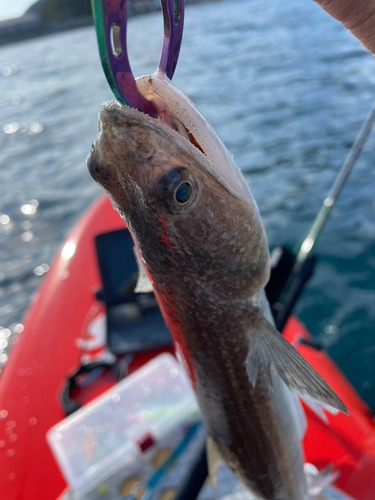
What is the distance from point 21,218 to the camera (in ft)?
32.5

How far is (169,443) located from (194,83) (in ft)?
49.7

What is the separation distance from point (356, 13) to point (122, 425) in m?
2.77

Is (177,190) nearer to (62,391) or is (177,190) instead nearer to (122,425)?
(122,425)

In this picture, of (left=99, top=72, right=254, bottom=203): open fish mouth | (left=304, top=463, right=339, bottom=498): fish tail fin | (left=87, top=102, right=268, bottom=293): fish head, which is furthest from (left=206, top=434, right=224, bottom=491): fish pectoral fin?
(left=99, top=72, right=254, bottom=203): open fish mouth

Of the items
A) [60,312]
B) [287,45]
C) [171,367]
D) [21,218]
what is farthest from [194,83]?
[171,367]

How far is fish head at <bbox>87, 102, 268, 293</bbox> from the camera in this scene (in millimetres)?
1175

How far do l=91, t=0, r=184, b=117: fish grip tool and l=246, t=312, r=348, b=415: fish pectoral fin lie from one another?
0.90 meters

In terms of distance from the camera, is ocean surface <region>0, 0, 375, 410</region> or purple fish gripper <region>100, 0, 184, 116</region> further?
ocean surface <region>0, 0, 375, 410</region>

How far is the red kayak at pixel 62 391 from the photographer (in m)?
2.83

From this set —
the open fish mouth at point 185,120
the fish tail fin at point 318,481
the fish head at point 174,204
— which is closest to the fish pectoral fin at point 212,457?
the fish tail fin at point 318,481

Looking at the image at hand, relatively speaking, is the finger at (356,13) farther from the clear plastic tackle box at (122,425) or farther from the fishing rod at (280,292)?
the clear plastic tackle box at (122,425)

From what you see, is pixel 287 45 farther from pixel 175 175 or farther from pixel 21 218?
pixel 175 175

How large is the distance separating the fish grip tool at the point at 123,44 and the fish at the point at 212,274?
0.04 metres

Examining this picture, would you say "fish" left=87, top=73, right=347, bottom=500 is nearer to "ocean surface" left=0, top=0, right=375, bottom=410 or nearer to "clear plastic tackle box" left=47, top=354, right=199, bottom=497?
"clear plastic tackle box" left=47, top=354, right=199, bottom=497
